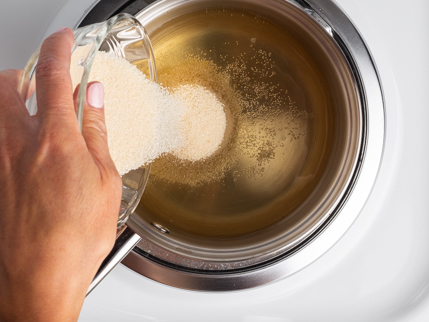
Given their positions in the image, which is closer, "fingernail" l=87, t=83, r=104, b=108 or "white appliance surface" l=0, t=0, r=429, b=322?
"fingernail" l=87, t=83, r=104, b=108

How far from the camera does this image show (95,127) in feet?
1.35

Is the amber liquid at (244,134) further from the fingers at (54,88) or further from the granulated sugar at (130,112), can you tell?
the fingers at (54,88)

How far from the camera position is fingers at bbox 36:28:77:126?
1.21ft

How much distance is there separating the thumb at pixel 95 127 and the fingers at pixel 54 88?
3 centimetres

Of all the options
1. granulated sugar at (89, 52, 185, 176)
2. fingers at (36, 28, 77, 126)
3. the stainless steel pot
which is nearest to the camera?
fingers at (36, 28, 77, 126)

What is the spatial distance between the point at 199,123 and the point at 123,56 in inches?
7.5

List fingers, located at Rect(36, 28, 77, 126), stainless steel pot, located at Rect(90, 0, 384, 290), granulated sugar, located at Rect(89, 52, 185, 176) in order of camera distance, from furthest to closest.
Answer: stainless steel pot, located at Rect(90, 0, 384, 290) < granulated sugar, located at Rect(89, 52, 185, 176) < fingers, located at Rect(36, 28, 77, 126)

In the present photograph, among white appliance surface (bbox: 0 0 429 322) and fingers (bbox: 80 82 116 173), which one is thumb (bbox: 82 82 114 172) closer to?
fingers (bbox: 80 82 116 173)

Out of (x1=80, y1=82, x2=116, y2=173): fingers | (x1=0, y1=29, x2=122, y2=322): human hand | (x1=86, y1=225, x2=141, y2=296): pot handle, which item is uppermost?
(x1=80, y1=82, x2=116, y2=173): fingers

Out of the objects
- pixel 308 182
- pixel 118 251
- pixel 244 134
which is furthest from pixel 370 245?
pixel 118 251

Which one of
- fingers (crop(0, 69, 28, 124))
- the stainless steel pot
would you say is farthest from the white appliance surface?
fingers (crop(0, 69, 28, 124))

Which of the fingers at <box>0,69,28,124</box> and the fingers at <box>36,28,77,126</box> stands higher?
the fingers at <box>36,28,77,126</box>

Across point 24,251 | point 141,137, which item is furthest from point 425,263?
point 24,251

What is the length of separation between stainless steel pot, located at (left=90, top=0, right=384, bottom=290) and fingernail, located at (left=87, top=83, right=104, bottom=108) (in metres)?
0.23
